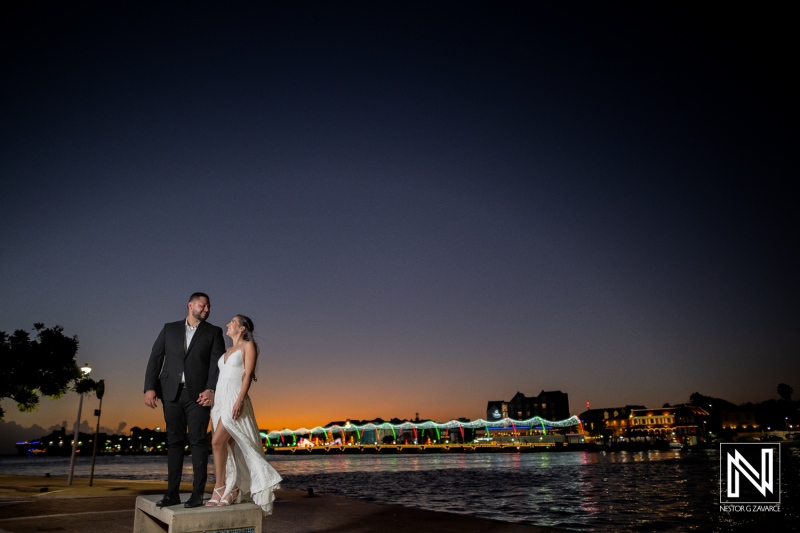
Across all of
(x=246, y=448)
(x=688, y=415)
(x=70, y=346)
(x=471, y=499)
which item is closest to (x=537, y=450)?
(x=688, y=415)

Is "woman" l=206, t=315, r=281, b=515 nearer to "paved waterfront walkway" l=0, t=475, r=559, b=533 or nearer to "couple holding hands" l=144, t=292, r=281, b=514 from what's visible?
"couple holding hands" l=144, t=292, r=281, b=514

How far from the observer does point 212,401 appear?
6.86 meters

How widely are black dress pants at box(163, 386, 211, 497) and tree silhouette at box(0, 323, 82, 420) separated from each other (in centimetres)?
1719

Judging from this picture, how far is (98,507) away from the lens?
12.0 metres

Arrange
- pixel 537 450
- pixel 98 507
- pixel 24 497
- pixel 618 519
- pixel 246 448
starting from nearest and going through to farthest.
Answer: pixel 246 448, pixel 98 507, pixel 24 497, pixel 618 519, pixel 537 450

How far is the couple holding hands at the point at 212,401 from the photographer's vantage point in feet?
22.3

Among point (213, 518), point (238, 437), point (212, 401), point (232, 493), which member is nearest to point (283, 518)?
point (232, 493)

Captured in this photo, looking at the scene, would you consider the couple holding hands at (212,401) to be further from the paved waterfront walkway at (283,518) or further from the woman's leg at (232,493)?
the paved waterfront walkway at (283,518)

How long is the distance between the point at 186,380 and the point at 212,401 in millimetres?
400

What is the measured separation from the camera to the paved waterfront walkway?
31.0 ft

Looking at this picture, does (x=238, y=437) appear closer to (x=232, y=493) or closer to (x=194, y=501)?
(x=232, y=493)

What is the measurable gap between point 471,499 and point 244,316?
2340 centimetres

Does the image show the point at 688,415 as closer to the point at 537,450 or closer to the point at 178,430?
the point at 537,450

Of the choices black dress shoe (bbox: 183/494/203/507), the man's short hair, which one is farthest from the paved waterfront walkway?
the man's short hair
